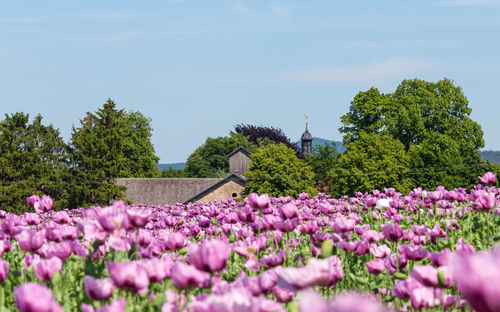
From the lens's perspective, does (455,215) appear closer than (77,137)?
Yes

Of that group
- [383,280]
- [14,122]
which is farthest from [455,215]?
[14,122]

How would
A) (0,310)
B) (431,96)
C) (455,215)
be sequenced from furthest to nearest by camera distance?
1. (431,96)
2. (455,215)
3. (0,310)

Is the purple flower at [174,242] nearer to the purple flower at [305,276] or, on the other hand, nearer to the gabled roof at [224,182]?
the purple flower at [305,276]

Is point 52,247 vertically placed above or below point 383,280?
above

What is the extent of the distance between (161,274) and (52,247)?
1433 mm

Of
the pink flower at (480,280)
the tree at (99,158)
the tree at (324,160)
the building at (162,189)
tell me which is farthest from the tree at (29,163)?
the pink flower at (480,280)

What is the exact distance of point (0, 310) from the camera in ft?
11.3

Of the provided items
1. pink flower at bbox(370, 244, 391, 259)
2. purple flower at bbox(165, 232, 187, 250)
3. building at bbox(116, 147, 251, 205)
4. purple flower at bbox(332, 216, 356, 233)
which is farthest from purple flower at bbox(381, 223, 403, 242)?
building at bbox(116, 147, 251, 205)

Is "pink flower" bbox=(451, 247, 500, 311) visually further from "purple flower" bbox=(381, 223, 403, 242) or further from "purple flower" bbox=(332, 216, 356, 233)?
"purple flower" bbox=(332, 216, 356, 233)

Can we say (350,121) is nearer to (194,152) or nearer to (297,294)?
(194,152)

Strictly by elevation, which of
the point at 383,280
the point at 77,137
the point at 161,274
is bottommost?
the point at 383,280

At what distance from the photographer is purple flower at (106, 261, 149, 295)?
2.89 m

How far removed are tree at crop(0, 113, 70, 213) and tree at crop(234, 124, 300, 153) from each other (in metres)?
48.0

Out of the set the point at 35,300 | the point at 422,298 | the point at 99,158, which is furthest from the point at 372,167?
the point at 35,300
